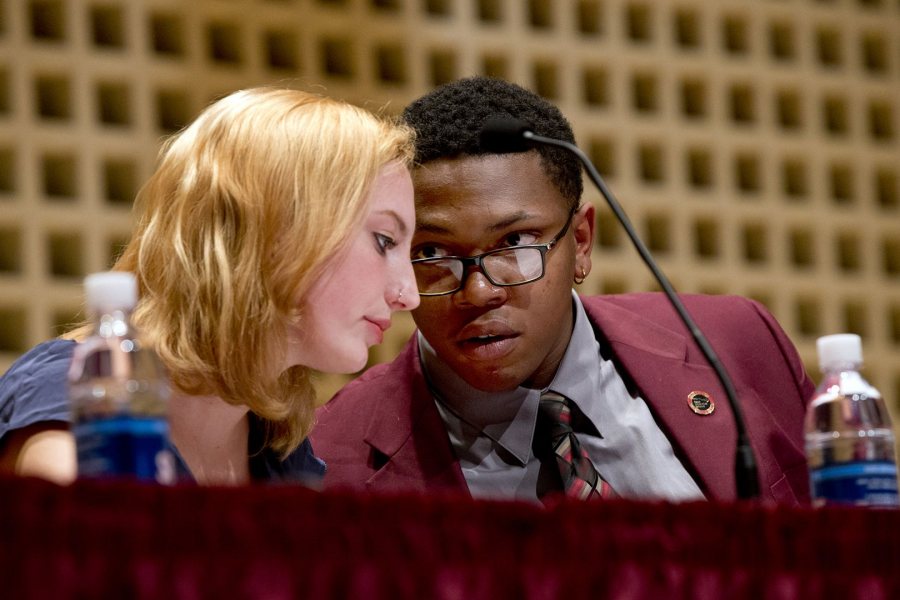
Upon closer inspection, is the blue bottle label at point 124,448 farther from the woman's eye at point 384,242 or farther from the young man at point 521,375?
the young man at point 521,375

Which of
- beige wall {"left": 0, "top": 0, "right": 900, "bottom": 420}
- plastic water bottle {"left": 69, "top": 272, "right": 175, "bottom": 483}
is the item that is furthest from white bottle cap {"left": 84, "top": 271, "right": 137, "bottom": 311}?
beige wall {"left": 0, "top": 0, "right": 900, "bottom": 420}

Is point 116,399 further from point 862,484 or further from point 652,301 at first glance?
point 652,301

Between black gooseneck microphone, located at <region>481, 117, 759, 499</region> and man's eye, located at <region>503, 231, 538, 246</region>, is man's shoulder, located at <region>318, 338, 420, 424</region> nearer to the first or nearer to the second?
man's eye, located at <region>503, 231, 538, 246</region>

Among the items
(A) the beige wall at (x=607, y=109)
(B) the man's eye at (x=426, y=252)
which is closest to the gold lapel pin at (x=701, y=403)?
(B) the man's eye at (x=426, y=252)

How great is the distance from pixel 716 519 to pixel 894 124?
339 centimetres

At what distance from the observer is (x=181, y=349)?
1447 millimetres

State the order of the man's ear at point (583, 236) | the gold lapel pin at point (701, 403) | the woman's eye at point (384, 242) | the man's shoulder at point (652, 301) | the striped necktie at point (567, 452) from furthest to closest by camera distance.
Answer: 1. the man's shoulder at point (652, 301)
2. the man's ear at point (583, 236)
3. the gold lapel pin at point (701, 403)
4. the striped necktie at point (567, 452)
5. the woman's eye at point (384, 242)

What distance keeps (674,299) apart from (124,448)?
2.26ft

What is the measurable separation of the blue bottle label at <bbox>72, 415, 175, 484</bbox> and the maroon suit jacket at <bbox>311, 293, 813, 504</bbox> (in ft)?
2.91

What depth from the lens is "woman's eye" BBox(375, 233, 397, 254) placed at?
63.0 inches

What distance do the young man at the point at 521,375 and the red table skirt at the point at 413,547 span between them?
0.91 metres

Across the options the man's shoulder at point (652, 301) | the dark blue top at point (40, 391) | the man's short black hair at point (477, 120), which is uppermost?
the man's short black hair at point (477, 120)

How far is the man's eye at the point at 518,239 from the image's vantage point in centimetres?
195

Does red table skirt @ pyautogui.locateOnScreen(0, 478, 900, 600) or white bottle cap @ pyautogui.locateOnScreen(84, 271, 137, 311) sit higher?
white bottle cap @ pyautogui.locateOnScreen(84, 271, 137, 311)
